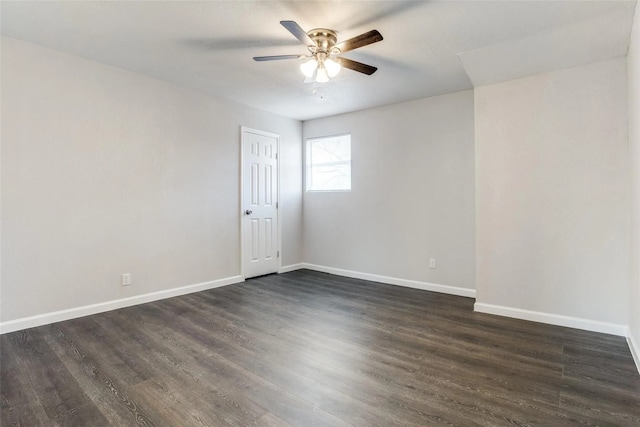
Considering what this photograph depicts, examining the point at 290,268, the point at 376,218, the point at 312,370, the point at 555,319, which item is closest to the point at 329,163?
the point at 376,218

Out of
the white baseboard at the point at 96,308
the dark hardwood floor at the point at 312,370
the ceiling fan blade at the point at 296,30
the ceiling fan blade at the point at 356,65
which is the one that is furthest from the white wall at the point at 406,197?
the ceiling fan blade at the point at 296,30

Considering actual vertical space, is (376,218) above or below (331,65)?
below

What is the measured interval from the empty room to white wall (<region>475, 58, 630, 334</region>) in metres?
0.02

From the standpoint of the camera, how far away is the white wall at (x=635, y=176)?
7.20 feet

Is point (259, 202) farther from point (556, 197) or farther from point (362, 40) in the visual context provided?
point (556, 197)

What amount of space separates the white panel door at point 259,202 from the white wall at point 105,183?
6.9 inches

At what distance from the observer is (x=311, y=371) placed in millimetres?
2180

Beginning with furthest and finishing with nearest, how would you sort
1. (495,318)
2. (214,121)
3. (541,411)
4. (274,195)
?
(274,195), (214,121), (495,318), (541,411)

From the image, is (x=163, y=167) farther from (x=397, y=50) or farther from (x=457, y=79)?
(x=457, y=79)

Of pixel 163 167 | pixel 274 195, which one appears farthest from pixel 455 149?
pixel 163 167

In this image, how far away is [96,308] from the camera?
10.8 ft

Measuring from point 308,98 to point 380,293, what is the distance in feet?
8.94

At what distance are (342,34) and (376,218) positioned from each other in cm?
269

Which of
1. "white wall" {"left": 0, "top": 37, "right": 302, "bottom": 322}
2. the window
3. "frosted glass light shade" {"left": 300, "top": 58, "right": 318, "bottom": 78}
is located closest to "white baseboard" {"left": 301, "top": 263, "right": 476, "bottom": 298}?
the window
